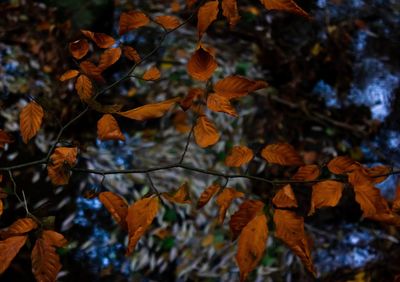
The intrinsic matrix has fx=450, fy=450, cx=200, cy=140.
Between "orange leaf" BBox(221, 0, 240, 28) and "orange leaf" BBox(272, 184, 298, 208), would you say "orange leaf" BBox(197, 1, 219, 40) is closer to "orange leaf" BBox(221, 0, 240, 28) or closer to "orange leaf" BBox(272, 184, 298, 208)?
"orange leaf" BBox(221, 0, 240, 28)

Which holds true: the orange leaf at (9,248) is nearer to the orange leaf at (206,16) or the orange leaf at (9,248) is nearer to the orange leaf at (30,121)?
the orange leaf at (30,121)

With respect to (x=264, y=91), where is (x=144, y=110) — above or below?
above

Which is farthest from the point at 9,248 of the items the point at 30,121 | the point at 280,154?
the point at 280,154

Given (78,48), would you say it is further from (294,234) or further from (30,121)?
(294,234)

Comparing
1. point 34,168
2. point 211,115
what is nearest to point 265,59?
point 211,115

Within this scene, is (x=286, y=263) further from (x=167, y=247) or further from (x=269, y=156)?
(x=269, y=156)
